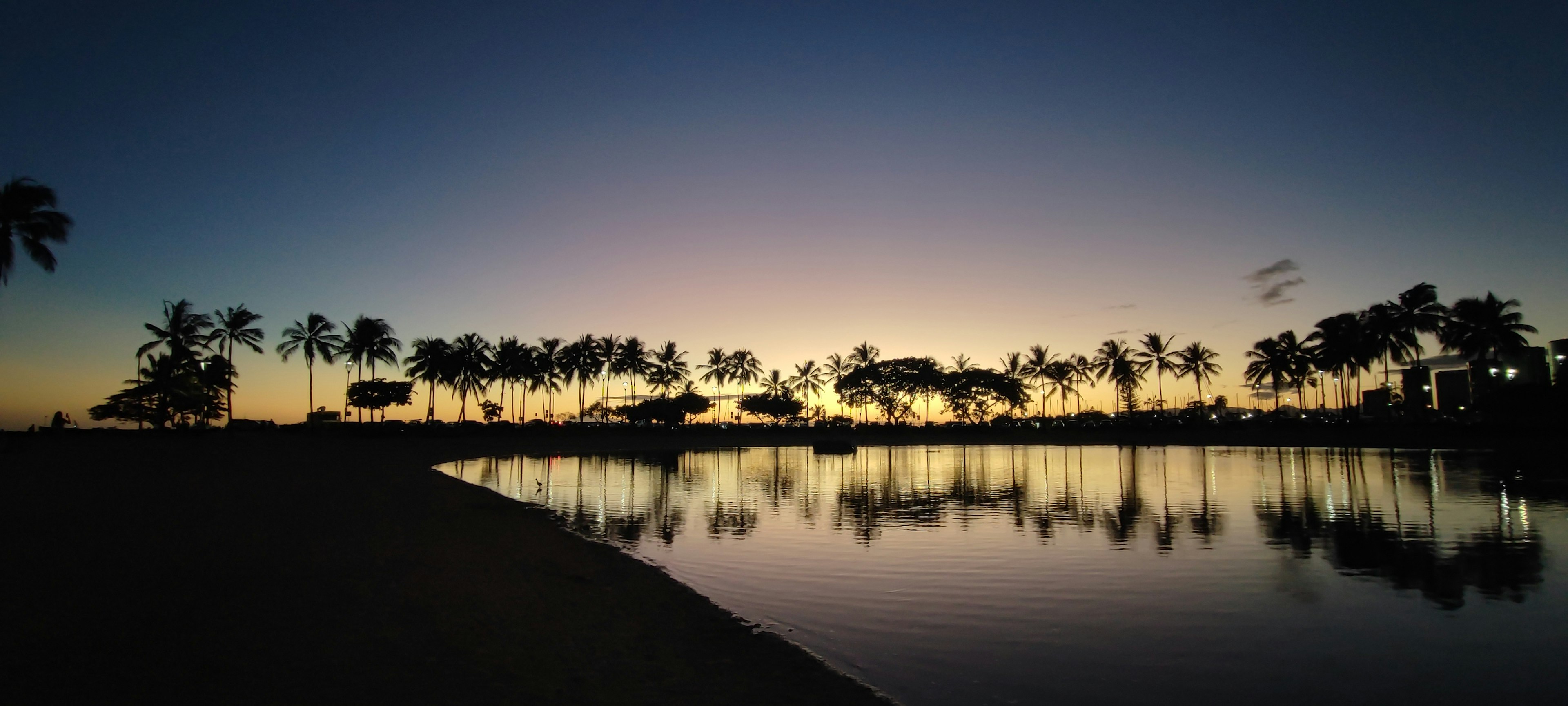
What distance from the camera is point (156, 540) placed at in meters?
13.4

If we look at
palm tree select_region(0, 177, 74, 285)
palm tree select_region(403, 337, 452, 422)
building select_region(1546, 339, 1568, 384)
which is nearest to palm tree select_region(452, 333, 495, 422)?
palm tree select_region(403, 337, 452, 422)

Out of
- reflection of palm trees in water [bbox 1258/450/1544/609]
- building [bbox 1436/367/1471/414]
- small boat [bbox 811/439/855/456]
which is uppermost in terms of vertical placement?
building [bbox 1436/367/1471/414]

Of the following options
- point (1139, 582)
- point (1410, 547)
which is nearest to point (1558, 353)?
point (1410, 547)

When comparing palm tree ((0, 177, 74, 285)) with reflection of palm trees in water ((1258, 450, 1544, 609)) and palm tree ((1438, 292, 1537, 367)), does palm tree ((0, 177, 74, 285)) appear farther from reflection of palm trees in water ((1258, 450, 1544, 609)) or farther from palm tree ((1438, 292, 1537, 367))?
palm tree ((1438, 292, 1537, 367))

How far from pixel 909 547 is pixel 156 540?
Result: 45.8 feet

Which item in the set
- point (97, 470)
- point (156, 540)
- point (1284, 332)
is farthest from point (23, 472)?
point (1284, 332)

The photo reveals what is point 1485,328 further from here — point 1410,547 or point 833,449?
point 1410,547

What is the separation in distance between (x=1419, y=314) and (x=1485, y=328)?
5.28 metres

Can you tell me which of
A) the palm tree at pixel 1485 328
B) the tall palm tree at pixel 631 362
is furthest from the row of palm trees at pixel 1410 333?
the tall palm tree at pixel 631 362

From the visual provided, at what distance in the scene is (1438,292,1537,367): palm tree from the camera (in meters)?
67.3

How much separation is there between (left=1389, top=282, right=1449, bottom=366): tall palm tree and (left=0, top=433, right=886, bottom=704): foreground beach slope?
83.8 m

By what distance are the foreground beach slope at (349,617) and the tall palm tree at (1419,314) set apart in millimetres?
83836

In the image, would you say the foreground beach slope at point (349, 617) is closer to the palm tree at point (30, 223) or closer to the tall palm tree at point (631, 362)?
the palm tree at point (30, 223)

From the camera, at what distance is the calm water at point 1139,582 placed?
8.55m
